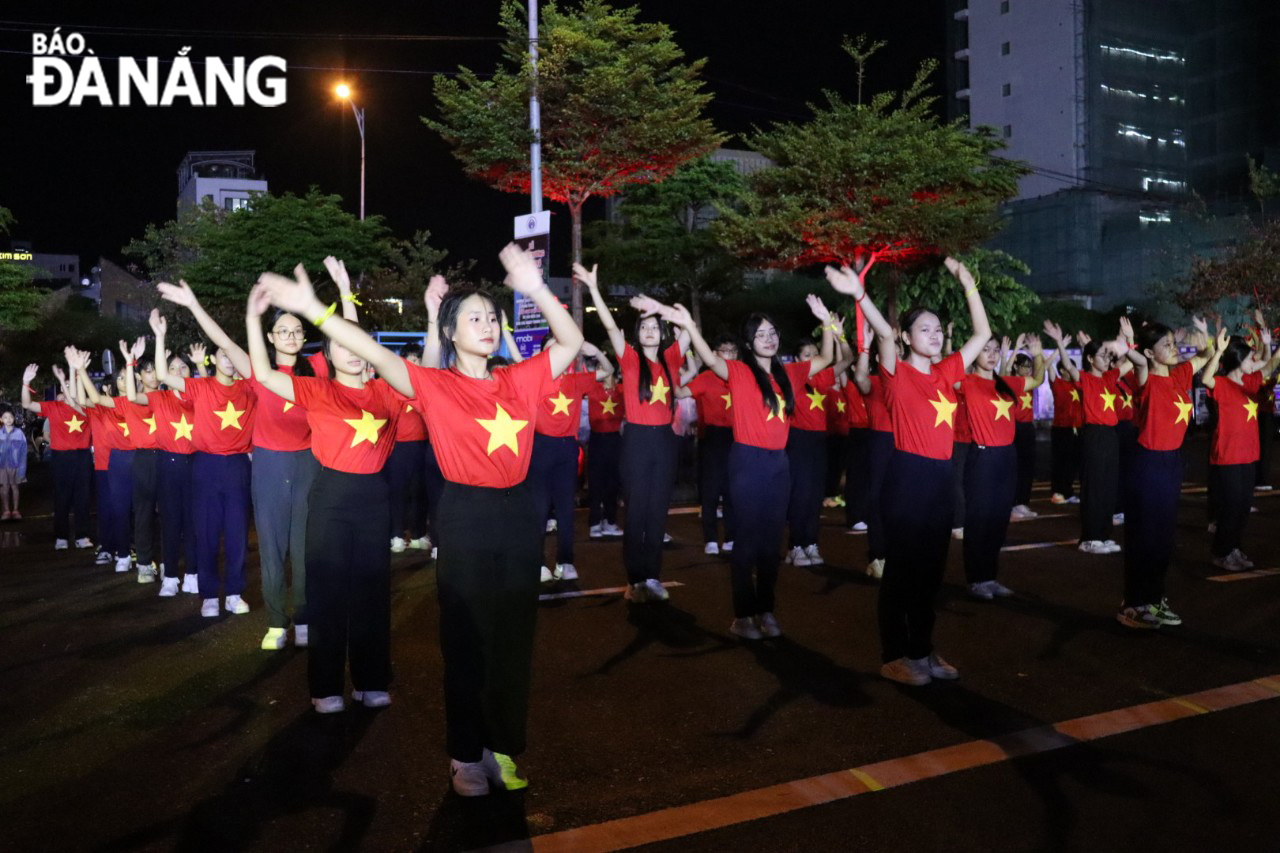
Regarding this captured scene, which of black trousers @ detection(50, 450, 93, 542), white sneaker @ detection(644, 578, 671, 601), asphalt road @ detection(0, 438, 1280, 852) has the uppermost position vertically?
black trousers @ detection(50, 450, 93, 542)

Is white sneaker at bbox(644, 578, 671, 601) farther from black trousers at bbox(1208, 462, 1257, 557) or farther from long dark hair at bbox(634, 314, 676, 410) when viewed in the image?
black trousers at bbox(1208, 462, 1257, 557)

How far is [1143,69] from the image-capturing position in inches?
2153

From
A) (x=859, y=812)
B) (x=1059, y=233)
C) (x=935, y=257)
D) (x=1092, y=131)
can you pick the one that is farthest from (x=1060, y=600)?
(x=1092, y=131)

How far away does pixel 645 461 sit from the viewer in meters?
7.92

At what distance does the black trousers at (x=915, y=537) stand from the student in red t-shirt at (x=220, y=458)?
4266mm

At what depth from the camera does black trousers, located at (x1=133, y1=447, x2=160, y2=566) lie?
954 cm

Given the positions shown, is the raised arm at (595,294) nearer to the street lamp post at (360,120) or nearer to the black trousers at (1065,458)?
the black trousers at (1065,458)

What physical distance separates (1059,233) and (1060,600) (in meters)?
47.4

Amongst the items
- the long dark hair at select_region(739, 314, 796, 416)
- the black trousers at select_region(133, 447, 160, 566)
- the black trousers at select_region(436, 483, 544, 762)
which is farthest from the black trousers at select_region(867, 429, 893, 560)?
the black trousers at select_region(133, 447, 160, 566)

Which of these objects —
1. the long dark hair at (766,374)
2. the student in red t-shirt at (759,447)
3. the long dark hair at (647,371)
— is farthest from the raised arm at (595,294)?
the long dark hair at (647,371)

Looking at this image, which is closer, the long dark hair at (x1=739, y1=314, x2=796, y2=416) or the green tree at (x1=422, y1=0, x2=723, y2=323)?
the long dark hair at (x1=739, y1=314, x2=796, y2=416)

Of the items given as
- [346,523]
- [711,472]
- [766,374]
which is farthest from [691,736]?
[711,472]

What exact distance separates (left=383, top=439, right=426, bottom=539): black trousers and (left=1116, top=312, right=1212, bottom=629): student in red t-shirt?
18.9 feet

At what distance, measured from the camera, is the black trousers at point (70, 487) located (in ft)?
40.1
